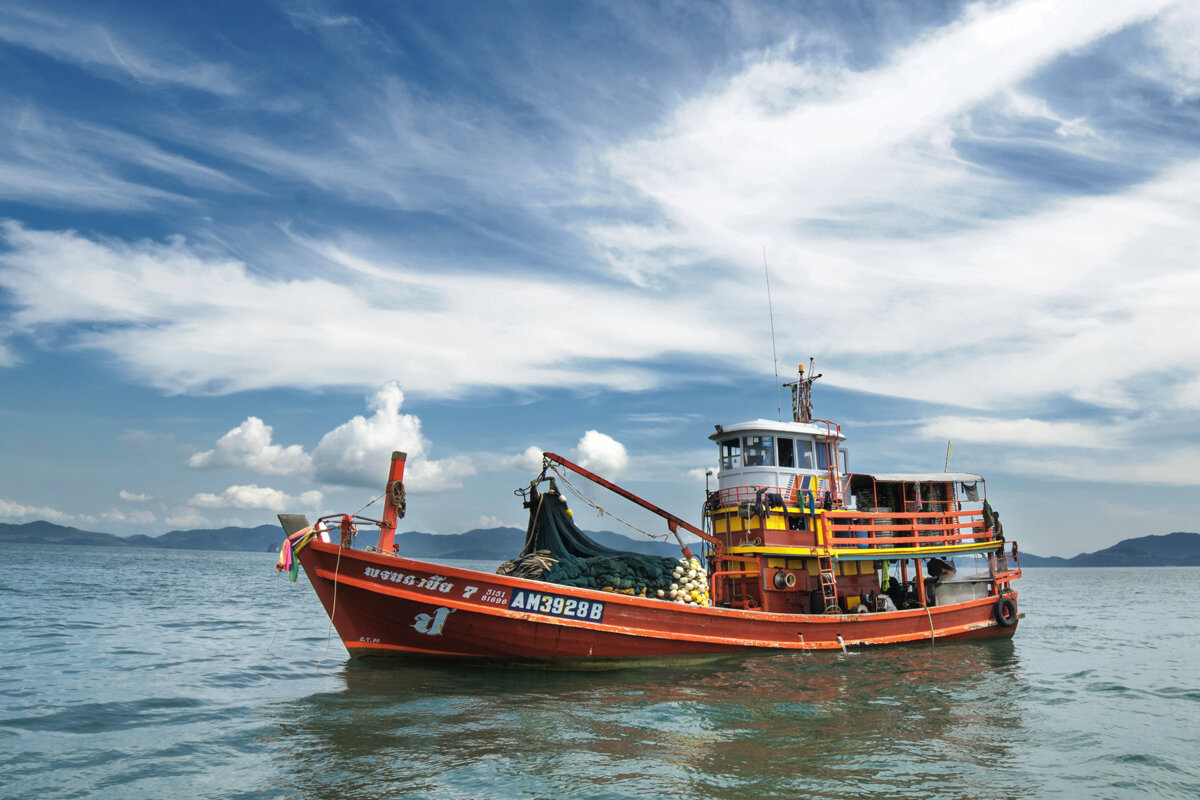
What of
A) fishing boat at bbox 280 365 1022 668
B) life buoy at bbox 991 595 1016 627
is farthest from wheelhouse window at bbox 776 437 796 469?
life buoy at bbox 991 595 1016 627

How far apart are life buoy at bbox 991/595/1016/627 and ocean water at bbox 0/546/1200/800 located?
85.6 inches

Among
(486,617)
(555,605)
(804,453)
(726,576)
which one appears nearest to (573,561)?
(555,605)

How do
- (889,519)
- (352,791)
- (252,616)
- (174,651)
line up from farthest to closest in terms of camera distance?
(252,616)
(889,519)
(174,651)
(352,791)

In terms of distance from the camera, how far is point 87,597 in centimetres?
3328

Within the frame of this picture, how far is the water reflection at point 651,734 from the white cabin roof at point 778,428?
18.8 ft

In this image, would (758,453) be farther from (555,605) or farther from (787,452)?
(555,605)

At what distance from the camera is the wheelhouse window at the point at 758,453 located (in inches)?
730

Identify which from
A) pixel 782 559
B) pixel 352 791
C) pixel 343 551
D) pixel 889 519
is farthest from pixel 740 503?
pixel 352 791

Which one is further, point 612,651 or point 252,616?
point 252,616

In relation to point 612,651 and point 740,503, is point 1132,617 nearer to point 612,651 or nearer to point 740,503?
point 740,503

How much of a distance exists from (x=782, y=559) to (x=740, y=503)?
5.49ft

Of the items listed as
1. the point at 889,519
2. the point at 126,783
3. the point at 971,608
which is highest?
the point at 889,519

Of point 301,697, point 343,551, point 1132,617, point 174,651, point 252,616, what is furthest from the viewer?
point 1132,617

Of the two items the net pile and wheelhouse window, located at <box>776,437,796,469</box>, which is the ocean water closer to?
the net pile
